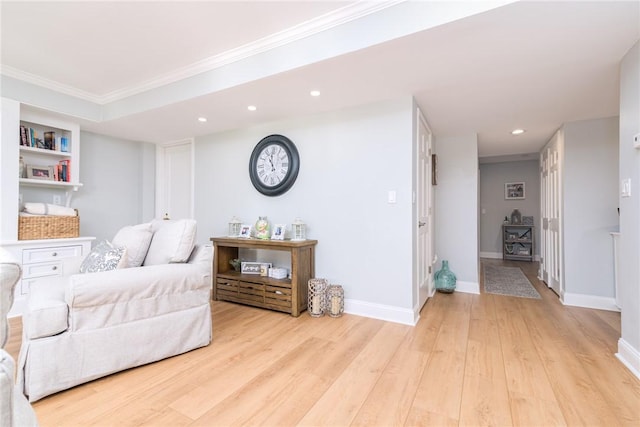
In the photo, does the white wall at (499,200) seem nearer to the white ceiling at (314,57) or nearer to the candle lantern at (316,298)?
the white ceiling at (314,57)

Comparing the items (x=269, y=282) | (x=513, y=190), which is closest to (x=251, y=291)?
(x=269, y=282)

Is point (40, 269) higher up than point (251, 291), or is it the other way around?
point (40, 269)

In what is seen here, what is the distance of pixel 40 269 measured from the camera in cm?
Result: 299

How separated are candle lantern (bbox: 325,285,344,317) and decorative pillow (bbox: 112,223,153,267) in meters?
1.61

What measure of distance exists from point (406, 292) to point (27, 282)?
3.66m

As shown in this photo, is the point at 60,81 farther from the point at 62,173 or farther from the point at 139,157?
the point at 139,157

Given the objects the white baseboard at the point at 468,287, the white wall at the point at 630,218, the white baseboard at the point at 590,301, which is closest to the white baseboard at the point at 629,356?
the white wall at the point at 630,218

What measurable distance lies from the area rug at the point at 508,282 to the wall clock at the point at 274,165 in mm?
2883

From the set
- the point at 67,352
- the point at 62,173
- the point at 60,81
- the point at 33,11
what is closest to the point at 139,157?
the point at 62,173

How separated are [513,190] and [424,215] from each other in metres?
4.72

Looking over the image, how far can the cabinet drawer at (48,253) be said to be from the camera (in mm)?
2906

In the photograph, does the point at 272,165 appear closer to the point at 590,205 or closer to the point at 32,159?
the point at 32,159

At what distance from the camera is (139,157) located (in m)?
4.40

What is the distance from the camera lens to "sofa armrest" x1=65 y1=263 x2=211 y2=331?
161 cm
